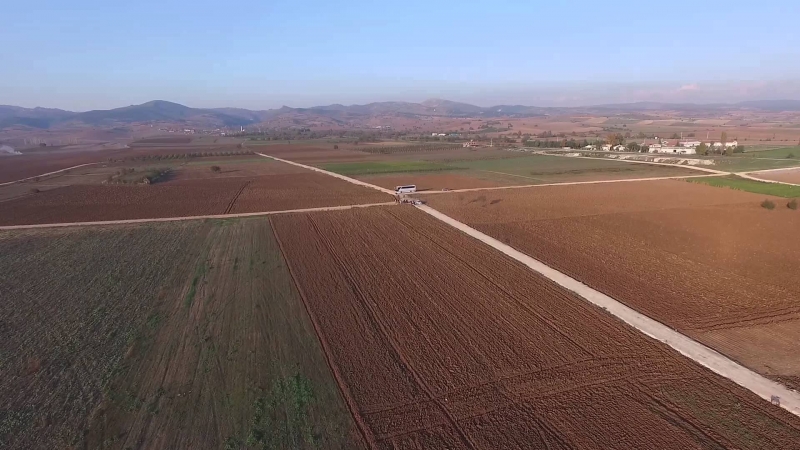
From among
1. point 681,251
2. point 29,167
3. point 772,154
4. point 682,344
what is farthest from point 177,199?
point 772,154

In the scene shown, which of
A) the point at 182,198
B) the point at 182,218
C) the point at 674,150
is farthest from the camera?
the point at 674,150

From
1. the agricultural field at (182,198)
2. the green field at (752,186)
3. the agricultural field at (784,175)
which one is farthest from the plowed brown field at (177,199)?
the agricultural field at (784,175)

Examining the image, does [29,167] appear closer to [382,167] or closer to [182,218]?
[382,167]

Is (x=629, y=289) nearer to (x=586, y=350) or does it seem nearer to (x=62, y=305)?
(x=586, y=350)

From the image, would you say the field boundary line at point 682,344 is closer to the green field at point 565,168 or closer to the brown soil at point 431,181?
the brown soil at point 431,181

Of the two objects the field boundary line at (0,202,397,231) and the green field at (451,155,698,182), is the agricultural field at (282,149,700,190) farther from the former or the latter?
the field boundary line at (0,202,397,231)

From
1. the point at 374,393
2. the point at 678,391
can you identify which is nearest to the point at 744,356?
the point at 678,391

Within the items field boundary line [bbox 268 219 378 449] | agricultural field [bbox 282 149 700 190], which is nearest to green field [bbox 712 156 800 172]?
agricultural field [bbox 282 149 700 190]
